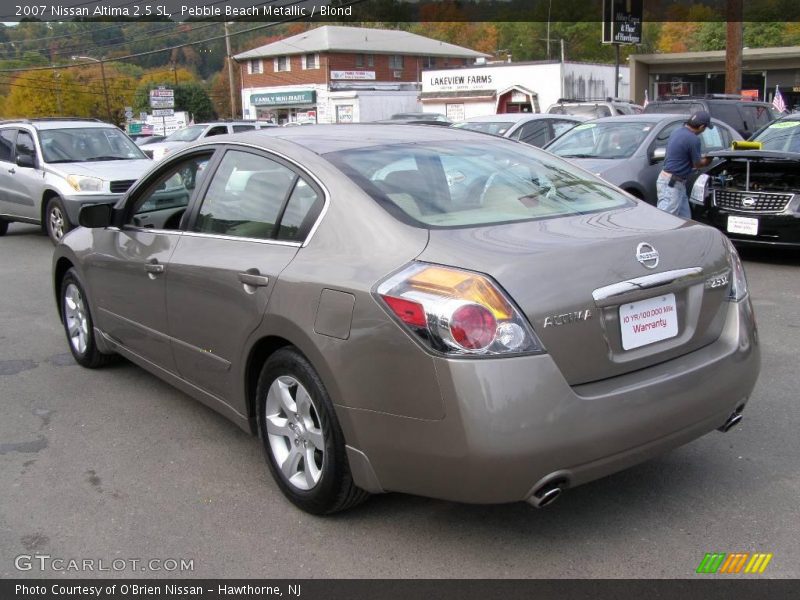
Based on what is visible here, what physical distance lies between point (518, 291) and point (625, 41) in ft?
104

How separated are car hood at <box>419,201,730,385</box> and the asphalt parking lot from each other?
75cm

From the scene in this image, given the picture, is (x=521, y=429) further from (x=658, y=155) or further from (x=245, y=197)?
(x=658, y=155)

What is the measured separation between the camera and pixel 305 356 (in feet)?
10.6

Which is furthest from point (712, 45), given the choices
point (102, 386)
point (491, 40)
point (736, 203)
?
point (102, 386)

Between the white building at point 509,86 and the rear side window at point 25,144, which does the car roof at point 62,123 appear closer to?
the rear side window at point 25,144

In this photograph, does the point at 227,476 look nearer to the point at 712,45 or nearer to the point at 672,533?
the point at 672,533

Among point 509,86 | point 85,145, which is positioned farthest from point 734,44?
point 509,86

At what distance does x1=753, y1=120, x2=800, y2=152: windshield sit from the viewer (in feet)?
30.8

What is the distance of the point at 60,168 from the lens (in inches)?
441

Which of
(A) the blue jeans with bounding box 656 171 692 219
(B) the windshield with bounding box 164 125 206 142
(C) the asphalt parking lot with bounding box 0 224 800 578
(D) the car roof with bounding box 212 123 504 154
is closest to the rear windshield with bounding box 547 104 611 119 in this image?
(B) the windshield with bounding box 164 125 206 142

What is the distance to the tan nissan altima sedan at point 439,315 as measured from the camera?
8.99 ft

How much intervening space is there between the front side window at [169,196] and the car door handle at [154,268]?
25 cm

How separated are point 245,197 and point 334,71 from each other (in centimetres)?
6012

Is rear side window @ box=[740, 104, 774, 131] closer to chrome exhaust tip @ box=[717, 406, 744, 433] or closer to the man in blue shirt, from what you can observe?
the man in blue shirt
